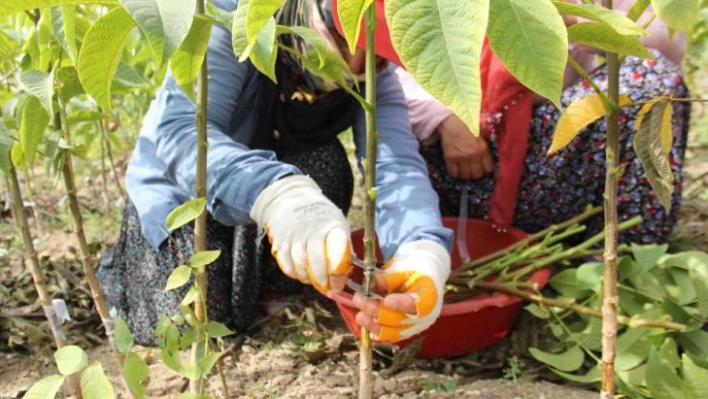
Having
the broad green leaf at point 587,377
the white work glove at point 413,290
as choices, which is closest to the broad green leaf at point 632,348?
the broad green leaf at point 587,377

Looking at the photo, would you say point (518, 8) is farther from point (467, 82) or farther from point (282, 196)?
point (282, 196)

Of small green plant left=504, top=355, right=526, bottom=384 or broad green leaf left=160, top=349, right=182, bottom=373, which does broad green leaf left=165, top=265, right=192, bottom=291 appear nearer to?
broad green leaf left=160, top=349, right=182, bottom=373

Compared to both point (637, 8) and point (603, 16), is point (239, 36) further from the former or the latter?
point (637, 8)

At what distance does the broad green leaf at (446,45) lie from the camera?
432 millimetres

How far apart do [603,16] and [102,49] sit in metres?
0.39

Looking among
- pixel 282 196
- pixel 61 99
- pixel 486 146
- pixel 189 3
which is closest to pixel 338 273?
pixel 282 196

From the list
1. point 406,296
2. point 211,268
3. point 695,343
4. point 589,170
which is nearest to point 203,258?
point 406,296

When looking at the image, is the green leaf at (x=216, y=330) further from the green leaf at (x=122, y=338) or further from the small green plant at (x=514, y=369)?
the small green plant at (x=514, y=369)

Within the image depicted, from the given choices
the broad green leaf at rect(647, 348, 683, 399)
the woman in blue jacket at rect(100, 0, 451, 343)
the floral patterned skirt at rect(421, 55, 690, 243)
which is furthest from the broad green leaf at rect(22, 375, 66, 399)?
the floral patterned skirt at rect(421, 55, 690, 243)

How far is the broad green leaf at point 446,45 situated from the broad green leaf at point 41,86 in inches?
18.5

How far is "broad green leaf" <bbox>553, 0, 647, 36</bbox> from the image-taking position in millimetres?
540

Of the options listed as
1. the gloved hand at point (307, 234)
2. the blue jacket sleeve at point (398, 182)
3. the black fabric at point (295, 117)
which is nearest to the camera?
the gloved hand at point (307, 234)

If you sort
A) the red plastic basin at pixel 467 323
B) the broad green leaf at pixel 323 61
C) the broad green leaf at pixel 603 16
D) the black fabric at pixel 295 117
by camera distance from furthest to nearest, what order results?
the black fabric at pixel 295 117
the red plastic basin at pixel 467 323
the broad green leaf at pixel 323 61
the broad green leaf at pixel 603 16

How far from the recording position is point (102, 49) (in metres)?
0.57
